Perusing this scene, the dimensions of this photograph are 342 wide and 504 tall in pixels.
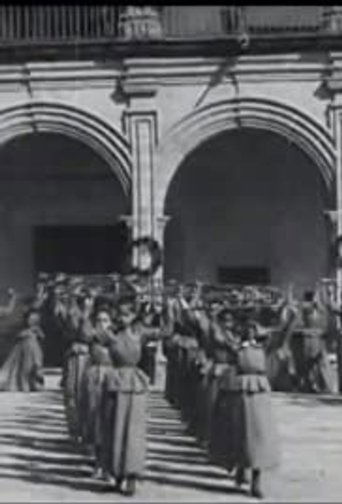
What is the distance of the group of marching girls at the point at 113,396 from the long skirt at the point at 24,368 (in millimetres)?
6660

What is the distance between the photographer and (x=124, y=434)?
11.8m

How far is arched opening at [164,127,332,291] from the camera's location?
2595 cm

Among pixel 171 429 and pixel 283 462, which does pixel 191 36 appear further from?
pixel 283 462

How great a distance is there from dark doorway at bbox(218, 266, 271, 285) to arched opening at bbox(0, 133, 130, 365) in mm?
1899

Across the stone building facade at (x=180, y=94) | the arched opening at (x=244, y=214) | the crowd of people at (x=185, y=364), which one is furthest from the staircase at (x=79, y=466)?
the arched opening at (x=244, y=214)

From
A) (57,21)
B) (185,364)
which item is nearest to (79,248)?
(57,21)

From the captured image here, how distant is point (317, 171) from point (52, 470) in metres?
11.8

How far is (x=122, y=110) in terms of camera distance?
938 inches

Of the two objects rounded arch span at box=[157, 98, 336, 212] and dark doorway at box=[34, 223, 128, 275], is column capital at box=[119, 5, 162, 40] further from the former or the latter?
dark doorway at box=[34, 223, 128, 275]

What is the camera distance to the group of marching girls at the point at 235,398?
1175cm

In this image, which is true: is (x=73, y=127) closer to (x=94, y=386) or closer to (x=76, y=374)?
(x=76, y=374)

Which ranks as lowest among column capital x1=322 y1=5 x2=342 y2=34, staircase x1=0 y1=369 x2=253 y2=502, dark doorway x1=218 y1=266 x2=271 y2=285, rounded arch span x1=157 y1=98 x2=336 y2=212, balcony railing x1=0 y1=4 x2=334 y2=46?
staircase x1=0 y1=369 x2=253 y2=502

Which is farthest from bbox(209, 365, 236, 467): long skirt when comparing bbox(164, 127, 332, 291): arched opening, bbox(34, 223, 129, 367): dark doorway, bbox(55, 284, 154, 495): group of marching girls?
bbox(34, 223, 129, 367): dark doorway

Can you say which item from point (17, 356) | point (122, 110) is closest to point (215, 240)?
point (122, 110)
